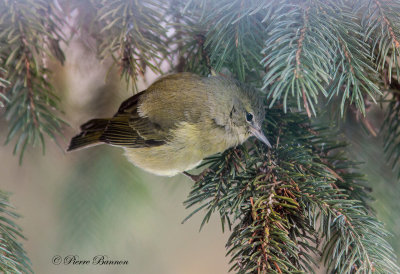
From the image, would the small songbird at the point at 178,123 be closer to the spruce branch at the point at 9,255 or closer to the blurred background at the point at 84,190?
the blurred background at the point at 84,190

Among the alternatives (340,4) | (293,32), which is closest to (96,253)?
(293,32)

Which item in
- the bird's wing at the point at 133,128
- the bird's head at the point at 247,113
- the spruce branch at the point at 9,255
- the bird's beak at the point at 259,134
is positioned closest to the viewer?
the spruce branch at the point at 9,255

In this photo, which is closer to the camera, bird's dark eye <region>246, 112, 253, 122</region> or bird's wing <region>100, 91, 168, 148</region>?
bird's dark eye <region>246, 112, 253, 122</region>

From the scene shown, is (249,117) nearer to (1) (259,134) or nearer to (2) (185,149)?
(1) (259,134)

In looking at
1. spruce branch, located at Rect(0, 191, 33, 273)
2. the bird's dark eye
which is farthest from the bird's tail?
the bird's dark eye

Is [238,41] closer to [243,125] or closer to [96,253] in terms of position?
[243,125]

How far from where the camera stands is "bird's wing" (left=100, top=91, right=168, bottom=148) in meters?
1.66

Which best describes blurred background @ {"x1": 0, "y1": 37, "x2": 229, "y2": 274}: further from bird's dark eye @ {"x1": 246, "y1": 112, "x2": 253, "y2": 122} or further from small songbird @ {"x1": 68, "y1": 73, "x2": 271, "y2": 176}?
bird's dark eye @ {"x1": 246, "y1": 112, "x2": 253, "y2": 122}

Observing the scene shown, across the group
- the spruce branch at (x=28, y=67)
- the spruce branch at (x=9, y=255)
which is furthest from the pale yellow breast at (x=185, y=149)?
the spruce branch at (x=9, y=255)

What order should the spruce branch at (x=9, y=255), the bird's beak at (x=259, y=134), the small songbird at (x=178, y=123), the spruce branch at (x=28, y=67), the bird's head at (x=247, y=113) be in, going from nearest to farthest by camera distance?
the spruce branch at (x=9, y=255) < the spruce branch at (x=28, y=67) < the bird's beak at (x=259, y=134) < the bird's head at (x=247, y=113) < the small songbird at (x=178, y=123)

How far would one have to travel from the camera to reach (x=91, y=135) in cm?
160

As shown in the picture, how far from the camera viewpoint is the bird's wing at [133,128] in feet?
5.44

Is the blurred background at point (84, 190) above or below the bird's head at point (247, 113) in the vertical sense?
below

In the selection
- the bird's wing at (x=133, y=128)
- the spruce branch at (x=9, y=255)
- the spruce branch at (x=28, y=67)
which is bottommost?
the spruce branch at (x=9, y=255)
